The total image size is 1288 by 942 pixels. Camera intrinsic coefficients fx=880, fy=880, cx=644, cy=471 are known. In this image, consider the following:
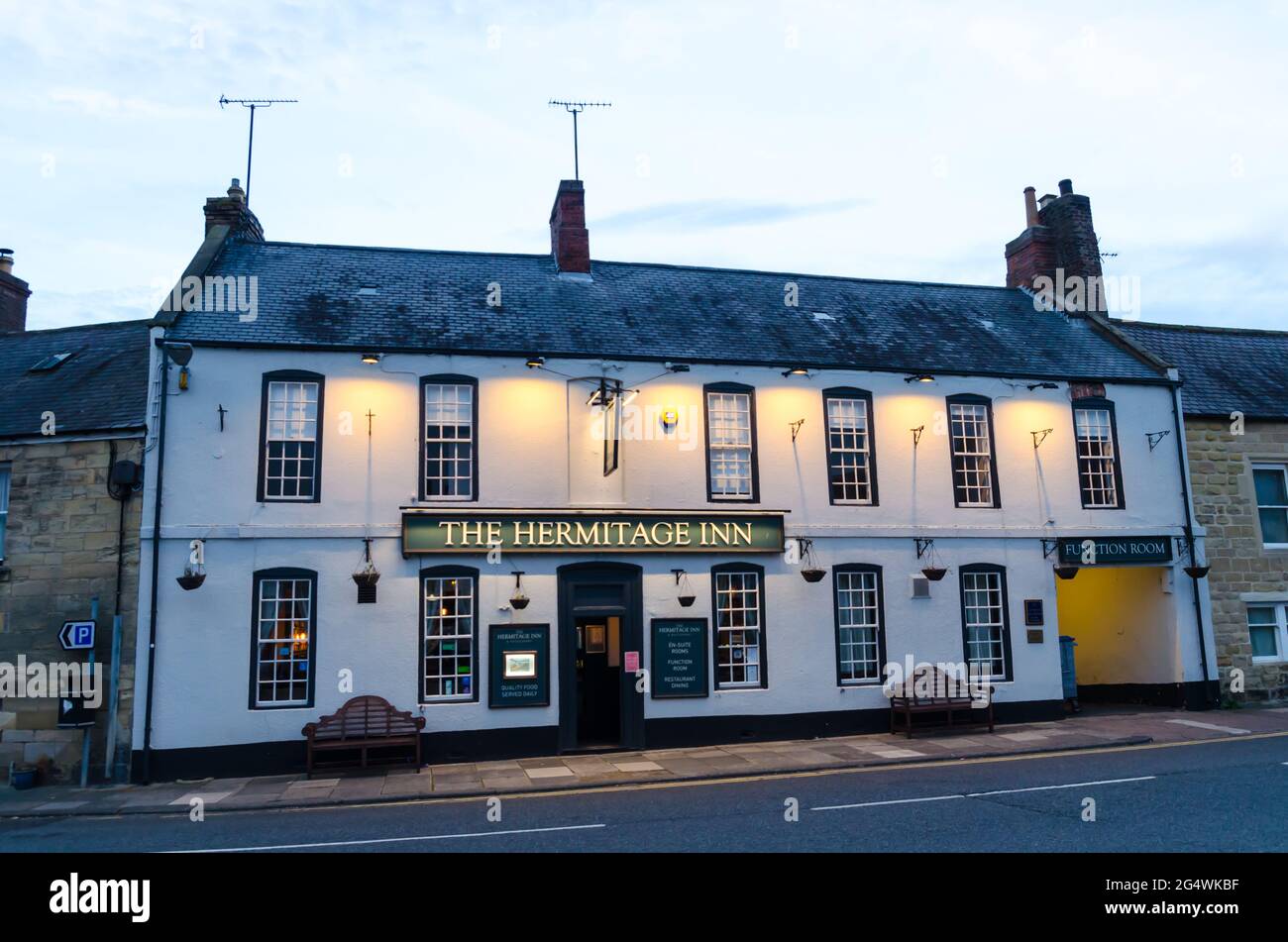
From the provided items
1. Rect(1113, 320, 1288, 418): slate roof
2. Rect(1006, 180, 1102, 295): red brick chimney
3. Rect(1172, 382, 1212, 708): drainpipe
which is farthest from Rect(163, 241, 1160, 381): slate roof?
Rect(1113, 320, 1288, 418): slate roof

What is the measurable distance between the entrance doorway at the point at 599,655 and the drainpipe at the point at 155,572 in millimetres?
6687

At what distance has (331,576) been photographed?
15.2 meters

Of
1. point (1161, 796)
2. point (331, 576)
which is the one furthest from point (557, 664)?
point (1161, 796)

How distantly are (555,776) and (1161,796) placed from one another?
8.34 metres

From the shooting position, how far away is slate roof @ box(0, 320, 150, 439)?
622 inches

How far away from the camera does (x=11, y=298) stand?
21156mm

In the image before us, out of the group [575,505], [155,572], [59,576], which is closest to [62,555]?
[59,576]

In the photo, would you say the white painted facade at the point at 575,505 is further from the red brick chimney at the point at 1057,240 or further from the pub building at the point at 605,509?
the red brick chimney at the point at 1057,240

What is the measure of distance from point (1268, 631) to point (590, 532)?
16126mm

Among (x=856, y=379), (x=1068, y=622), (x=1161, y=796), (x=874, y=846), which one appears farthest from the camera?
(x=1068, y=622)

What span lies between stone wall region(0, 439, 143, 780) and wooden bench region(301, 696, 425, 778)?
10.6ft

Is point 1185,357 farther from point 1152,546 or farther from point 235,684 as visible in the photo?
point 235,684

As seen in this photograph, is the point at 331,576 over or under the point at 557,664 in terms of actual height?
over

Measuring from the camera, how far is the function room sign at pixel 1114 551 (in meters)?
18.6
